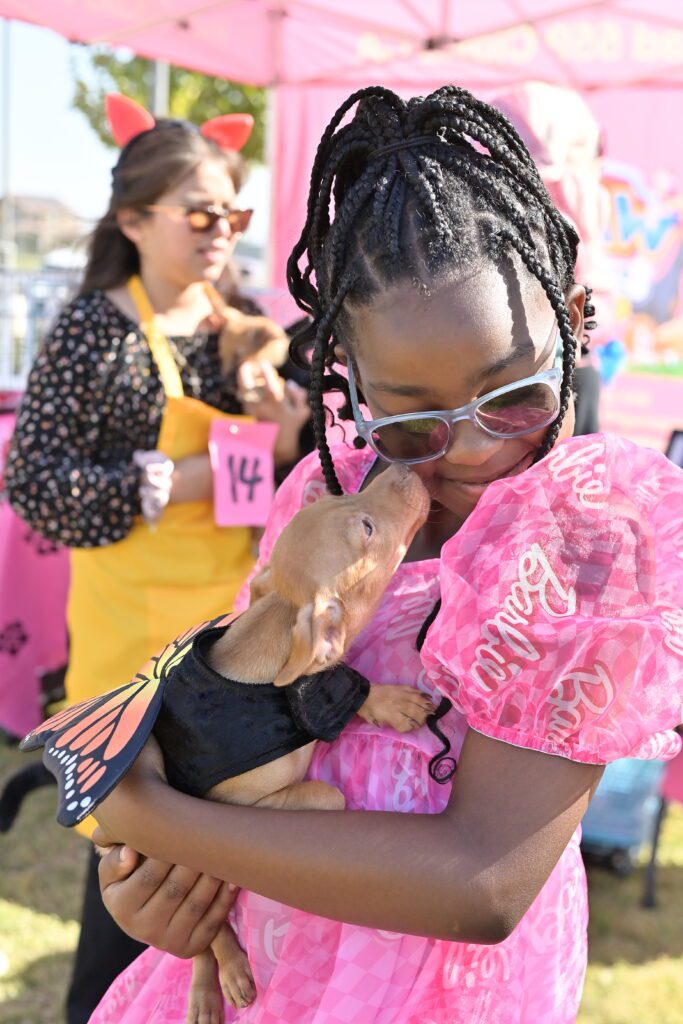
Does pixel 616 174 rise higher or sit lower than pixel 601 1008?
higher

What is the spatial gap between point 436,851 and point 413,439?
26.3 inches

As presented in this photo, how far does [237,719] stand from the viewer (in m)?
1.63

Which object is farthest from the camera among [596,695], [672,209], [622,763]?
[672,209]

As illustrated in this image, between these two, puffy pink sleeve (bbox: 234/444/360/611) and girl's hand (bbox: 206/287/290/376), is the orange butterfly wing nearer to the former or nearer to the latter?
Answer: puffy pink sleeve (bbox: 234/444/360/611)

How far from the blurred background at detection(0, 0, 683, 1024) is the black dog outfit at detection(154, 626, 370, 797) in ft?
8.73

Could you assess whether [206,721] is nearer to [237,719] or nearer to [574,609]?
[237,719]

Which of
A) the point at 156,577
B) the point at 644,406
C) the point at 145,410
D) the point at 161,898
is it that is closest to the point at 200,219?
the point at 145,410

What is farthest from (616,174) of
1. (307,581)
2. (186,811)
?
(186,811)

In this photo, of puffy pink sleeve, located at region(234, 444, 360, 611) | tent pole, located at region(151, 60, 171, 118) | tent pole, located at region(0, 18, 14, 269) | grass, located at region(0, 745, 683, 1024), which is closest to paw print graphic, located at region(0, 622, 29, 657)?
grass, located at region(0, 745, 683, 1024)

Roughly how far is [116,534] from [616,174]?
265 inches

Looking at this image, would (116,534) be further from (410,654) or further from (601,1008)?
(601,1008)

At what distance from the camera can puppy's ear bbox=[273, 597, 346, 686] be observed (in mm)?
1643

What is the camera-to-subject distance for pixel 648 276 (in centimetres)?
873

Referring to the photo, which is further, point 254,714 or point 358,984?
point 254,714
